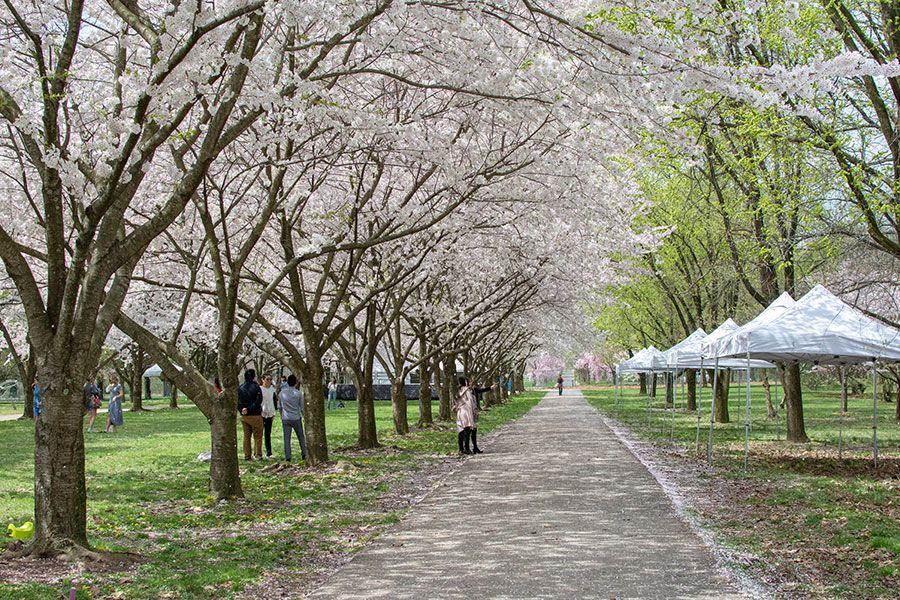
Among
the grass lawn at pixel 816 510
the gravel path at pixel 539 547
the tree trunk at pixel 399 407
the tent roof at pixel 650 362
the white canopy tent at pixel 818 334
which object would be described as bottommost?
the grass lawn at pixel 816 510

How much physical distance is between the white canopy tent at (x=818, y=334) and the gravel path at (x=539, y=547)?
2.56m

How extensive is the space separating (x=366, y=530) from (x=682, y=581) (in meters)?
3.68

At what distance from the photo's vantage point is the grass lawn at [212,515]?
6699mm

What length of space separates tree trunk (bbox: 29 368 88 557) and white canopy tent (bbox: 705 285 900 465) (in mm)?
9605

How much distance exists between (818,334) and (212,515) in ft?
28.7

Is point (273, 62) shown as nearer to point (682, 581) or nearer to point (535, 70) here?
point (535, 70)

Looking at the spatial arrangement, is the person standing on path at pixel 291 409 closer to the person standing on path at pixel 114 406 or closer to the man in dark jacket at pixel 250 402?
the man in dark jacket at pixel 250 402

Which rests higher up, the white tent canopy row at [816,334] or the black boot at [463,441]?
the white tent canopy row at [816,334]

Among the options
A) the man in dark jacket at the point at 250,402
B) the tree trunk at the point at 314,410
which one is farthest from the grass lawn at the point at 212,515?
the man in dark jacket at the point at 250,402

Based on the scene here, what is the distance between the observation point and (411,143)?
34.4 ft

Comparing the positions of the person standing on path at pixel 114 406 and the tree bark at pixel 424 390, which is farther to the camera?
the tree bark at pixel 424 390

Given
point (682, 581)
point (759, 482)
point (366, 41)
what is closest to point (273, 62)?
point (366, 41)

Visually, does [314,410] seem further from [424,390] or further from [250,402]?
[424,390]

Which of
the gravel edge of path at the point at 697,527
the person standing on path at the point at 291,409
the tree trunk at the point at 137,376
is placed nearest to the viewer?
the gravel edge of path at the point at 697,527
